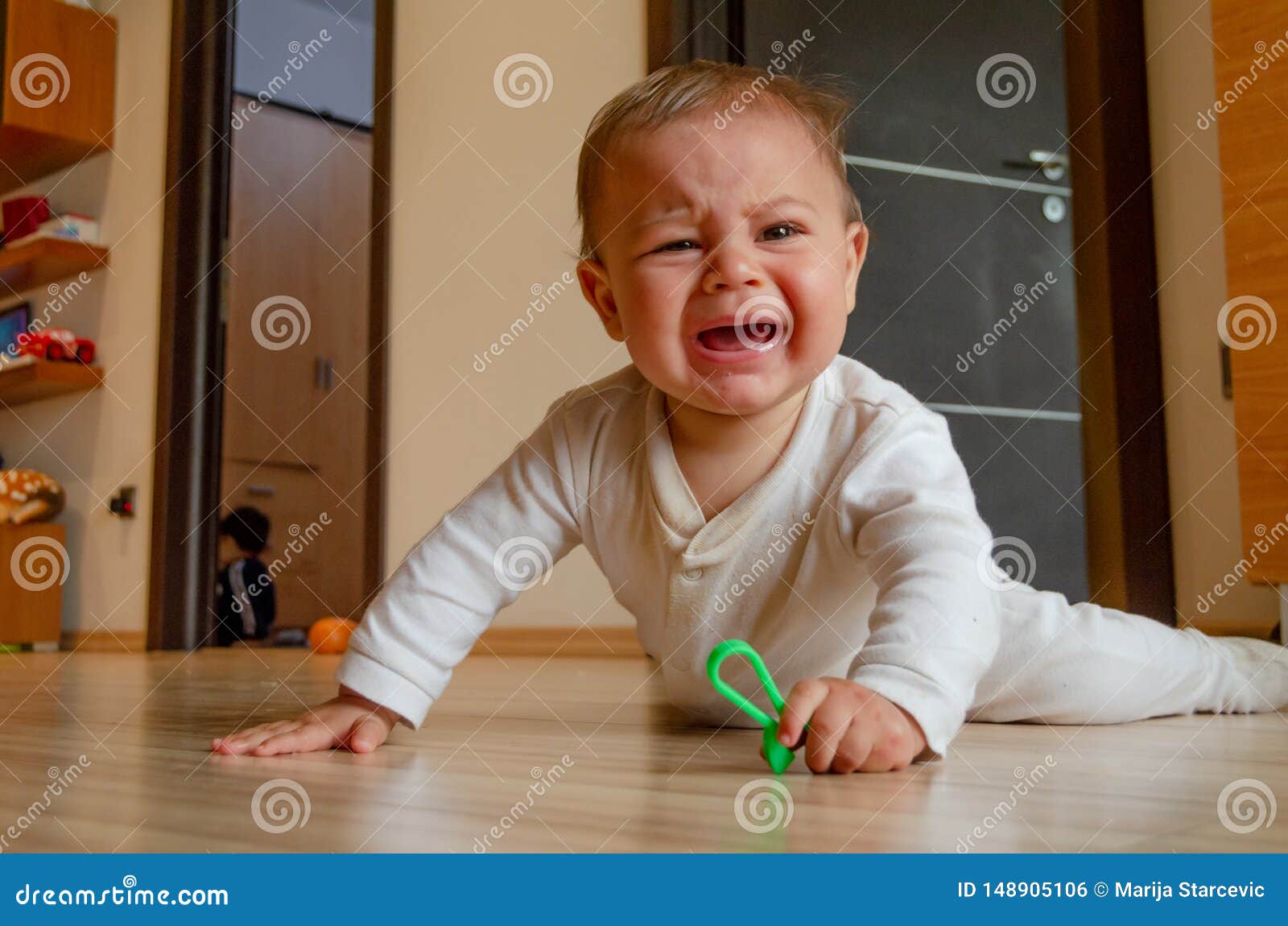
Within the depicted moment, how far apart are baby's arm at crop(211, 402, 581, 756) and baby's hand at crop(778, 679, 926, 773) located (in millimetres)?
326

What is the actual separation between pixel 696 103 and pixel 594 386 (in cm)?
26

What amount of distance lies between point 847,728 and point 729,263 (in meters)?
0.35

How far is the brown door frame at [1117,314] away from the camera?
5.69 feet

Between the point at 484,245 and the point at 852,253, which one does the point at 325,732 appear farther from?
the point at 484,245

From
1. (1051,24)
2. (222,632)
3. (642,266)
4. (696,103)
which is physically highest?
(1051,24)

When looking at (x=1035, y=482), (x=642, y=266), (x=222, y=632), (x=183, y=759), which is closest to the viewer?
(x=183, y=759)

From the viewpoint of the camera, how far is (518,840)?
50 cm

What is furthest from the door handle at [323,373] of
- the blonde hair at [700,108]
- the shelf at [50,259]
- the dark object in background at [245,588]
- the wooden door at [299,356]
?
the blonde hair at [700,108]

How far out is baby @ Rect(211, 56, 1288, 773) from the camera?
0.88 meters

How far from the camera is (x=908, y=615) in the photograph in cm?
75

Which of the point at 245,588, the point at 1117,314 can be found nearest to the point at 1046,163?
the point at 1117,314
